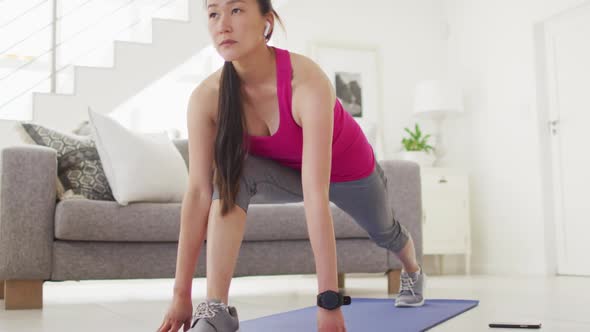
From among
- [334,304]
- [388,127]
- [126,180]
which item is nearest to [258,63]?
[334,304]

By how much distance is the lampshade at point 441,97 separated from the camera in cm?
481

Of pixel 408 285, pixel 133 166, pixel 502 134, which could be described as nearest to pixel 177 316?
pixel 408 285

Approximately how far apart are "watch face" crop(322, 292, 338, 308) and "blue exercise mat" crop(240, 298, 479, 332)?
1.07 ft

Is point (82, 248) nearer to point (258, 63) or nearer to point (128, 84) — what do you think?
point (258, 63)

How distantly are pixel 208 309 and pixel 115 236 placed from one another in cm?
120

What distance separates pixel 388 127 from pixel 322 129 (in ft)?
13.0

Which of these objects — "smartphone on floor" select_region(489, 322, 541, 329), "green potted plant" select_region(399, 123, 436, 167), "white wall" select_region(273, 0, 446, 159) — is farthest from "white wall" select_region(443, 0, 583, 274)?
"smartphone on floor" select_region(489, 322, 541, 329)

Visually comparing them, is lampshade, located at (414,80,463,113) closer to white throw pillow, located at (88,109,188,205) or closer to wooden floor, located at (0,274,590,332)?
wooden floor, located at (0,274,590,332)

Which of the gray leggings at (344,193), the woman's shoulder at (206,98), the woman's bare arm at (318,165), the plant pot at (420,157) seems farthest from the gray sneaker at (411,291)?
the plant pot at (420,157)

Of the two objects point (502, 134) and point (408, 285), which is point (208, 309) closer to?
point (408, 285)

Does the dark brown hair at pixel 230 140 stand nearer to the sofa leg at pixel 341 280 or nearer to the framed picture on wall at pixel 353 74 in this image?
the sofa leg at pixel 341 280

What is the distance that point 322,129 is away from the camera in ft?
4.28

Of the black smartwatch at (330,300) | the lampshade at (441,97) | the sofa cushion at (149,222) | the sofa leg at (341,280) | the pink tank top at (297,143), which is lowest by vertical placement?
the sofa leg at (341,280)

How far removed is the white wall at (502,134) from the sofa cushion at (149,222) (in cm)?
232
